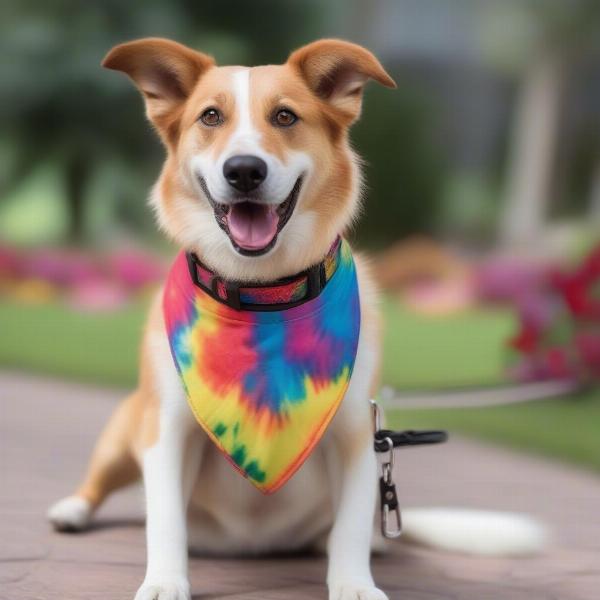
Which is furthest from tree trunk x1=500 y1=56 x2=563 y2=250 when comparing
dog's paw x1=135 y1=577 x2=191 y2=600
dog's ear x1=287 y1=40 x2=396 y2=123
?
dog's paw x1=135 y1=577 x2=191 y2=600

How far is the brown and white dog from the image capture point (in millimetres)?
2557

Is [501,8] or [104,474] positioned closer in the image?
[104,474]

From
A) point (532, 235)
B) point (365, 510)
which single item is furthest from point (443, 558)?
point (532, 235)

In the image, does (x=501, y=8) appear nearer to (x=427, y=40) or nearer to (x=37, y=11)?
(x=427, y=40)

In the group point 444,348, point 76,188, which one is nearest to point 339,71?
point 444,348

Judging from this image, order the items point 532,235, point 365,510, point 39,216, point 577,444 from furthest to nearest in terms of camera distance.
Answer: point 39,216, point 532,235, point 577,444, point 365,510

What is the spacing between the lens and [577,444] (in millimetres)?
4867

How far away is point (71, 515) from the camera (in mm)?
3234

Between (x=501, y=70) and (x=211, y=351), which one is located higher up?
(x=501, y=70)

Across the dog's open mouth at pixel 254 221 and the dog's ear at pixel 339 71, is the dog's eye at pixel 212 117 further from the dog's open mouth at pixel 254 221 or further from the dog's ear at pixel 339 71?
the dog's ear at pixel 339 71

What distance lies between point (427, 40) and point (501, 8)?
0.87m

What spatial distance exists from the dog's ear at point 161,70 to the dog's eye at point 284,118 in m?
0.27

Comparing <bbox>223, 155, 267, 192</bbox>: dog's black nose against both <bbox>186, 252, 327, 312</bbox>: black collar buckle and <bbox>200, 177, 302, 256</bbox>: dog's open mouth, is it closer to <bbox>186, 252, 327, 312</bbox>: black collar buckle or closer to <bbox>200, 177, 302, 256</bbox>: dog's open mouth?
<bbox>200, 177, 302, 256</bbox>: dog's open mouth

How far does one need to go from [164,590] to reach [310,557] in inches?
27.9
